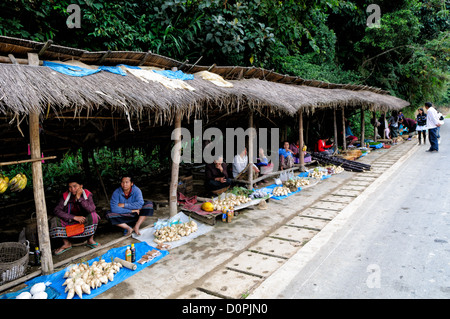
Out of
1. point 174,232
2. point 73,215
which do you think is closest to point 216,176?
point 174,232

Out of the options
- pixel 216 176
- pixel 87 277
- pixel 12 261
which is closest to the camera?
pixel 87 277

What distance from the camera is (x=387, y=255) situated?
14.4 feet

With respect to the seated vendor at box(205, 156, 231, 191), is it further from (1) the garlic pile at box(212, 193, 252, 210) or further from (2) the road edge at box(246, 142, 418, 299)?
(2) the road edge at box(246, 142, 418, 299)

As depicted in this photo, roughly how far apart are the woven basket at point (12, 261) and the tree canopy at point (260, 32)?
6.32 metres

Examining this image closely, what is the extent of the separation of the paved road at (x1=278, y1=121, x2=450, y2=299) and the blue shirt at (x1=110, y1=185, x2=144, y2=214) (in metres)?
3.18

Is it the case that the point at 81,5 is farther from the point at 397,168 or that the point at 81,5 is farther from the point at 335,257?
the point at 397,168

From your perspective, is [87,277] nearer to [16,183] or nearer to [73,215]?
[73,215]

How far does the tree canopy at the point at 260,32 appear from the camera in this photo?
9102mm

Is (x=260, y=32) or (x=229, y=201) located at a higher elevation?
(x=260, y=32)

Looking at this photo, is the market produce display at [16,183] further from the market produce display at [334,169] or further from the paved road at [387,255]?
the market produce display at [334,169]

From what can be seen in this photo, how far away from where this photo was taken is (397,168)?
35.2 ft

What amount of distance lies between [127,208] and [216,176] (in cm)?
281

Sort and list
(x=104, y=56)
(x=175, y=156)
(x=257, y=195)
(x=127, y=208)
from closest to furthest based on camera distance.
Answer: (x=104, y=56) → (x=127, y=208) → (x=175, y=156) → (x=257, y=195)

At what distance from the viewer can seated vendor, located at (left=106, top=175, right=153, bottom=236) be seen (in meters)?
5.43
